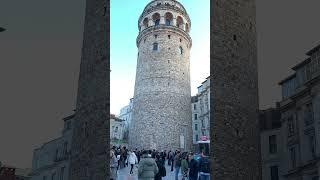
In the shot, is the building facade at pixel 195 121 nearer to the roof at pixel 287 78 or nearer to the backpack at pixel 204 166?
the backpack at pixel 204 166

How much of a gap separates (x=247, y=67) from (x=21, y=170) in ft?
67.4

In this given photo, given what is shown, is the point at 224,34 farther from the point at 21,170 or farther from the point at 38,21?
the point at 21,170

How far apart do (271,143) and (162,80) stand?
17.5 feet

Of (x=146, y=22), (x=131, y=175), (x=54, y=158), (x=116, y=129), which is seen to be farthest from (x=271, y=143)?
(x=54, y=158)

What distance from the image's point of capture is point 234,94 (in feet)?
50.0

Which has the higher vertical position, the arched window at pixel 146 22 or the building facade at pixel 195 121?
the arched window at pixel 146 22

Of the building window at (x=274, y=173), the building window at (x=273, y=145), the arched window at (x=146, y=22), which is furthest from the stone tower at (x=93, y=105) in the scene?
the building window at (x=273, y=145)

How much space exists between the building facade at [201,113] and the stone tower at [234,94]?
48 cm

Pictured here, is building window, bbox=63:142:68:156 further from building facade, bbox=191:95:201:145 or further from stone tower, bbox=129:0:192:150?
building facade, bbox=191:95:201:145

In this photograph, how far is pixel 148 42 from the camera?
18.4m

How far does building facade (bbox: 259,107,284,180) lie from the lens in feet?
69.8

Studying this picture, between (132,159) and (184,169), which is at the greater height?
(132,159)

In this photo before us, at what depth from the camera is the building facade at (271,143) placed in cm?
2127

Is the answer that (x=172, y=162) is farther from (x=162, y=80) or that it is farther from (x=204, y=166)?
(x=162, y=80)
